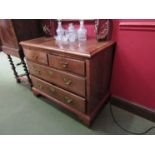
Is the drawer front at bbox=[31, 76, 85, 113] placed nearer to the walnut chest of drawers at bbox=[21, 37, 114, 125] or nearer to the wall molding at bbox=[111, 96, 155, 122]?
the walnut chest of drawers at bbox=[21, 37, 114, 125]

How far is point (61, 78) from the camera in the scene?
1374 millimetres

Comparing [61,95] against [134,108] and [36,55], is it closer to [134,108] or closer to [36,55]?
[36,55]

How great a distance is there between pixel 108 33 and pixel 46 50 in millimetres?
645

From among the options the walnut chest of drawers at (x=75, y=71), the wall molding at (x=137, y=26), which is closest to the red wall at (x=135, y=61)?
the wall molding at (x=137, y=26)

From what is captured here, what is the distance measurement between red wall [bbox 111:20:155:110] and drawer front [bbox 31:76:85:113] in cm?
54

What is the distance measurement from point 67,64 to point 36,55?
1.54 ft

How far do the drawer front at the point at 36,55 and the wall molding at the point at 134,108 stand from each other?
97 cm

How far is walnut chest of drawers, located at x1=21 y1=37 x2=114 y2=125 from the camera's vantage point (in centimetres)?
114

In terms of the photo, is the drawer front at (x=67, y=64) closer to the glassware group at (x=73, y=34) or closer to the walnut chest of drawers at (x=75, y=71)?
the walnut chest of drawers at (x=75, y=71)

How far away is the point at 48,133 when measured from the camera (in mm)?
1395

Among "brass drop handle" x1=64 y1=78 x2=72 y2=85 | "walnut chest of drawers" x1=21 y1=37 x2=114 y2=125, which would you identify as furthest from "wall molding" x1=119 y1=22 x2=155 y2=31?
"brass drop handle" x1=64 y1=78 x2=72 y2=85

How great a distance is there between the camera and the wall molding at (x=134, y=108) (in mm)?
1443
